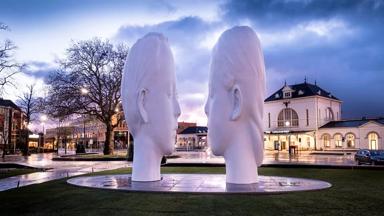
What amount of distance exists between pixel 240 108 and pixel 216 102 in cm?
99

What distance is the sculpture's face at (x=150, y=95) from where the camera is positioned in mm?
14148

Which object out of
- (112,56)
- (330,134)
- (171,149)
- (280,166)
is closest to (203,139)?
(330,134)

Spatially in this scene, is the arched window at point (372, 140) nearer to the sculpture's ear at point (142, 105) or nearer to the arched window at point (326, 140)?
the arched window at point (326, 140)

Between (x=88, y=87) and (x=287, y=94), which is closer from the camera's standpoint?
(x=88, y=87)

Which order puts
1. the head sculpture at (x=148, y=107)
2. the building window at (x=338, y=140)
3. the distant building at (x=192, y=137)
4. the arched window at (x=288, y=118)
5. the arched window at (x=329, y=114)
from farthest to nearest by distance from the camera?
1. the distant building at (x=192, y=137)
2. the arched window at (x=288, y=118)
3. the arched window at (x=329, y=114)
4. the building window at (x=338, y=140)
5. the head sculpture at (x=148, y=107)

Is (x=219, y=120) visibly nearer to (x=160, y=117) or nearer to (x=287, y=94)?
(x=160, y=117)

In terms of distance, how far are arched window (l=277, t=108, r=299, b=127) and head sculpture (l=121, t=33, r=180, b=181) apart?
5843cm

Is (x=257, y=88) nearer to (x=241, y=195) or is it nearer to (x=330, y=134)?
(x=241, y=195)

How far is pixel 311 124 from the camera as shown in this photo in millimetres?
67875

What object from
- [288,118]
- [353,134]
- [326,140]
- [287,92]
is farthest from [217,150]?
[287,92]

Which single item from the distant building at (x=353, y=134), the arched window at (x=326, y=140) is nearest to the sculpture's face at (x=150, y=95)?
the distant building at (x=353, y=134)

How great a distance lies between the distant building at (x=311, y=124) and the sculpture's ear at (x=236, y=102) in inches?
1921

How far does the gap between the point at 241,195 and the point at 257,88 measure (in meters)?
4.08

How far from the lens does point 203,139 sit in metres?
104
